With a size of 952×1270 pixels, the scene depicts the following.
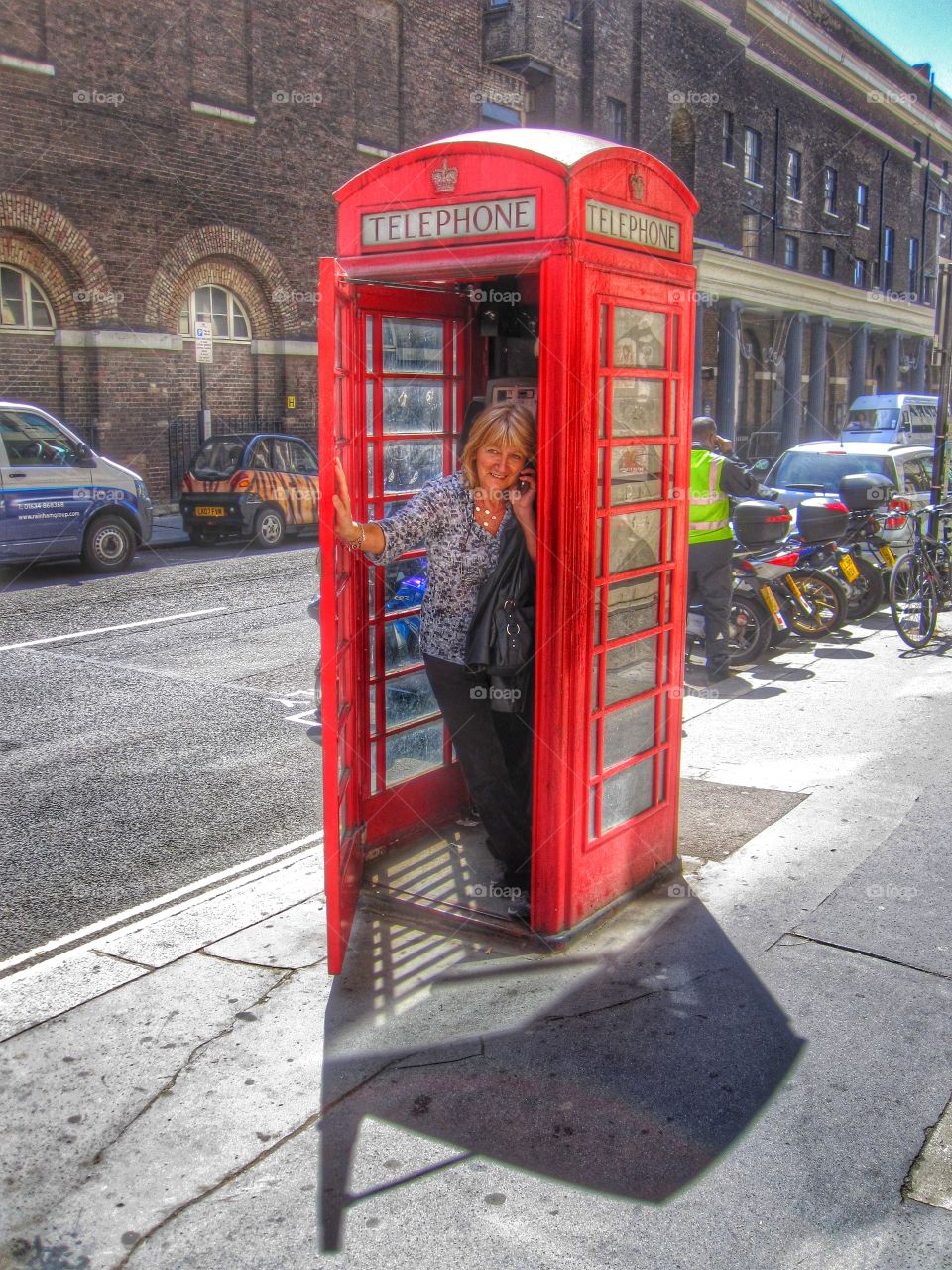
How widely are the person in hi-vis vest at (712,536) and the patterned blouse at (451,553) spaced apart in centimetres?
444

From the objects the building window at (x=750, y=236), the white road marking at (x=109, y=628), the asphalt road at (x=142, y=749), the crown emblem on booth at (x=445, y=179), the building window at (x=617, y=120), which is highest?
the building window at (x=617, y=120)

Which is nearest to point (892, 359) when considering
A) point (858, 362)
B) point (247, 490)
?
point (858, 362)

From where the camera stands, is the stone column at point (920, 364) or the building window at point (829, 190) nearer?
the building window at point (829, 190)

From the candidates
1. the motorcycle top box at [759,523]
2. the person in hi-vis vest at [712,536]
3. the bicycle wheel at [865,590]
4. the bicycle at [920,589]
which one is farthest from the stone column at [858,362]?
the person in hi-vis vest at [712,536]

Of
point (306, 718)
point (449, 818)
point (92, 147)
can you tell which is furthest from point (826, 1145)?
point (92, 147)

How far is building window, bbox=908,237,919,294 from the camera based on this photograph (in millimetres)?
54000

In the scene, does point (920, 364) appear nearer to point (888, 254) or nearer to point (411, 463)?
point (888, 254)

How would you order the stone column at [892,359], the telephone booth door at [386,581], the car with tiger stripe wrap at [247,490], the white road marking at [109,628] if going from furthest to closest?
the stone column at [892,359] < the car with tiger stripe wrap at [247,490] < the white road marking at [109,628] < the telephone booth door at [386,581]

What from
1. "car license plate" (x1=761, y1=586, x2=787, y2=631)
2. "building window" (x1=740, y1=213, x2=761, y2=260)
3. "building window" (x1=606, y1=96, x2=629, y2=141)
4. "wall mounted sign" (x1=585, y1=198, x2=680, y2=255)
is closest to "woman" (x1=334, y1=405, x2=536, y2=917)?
"wall mounted sign" (x1=585, y1=198, x2=680, y2=255)

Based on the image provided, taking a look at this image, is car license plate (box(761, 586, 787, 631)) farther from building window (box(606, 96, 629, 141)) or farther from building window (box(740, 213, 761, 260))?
building window (box(740, 213, 761, 260))

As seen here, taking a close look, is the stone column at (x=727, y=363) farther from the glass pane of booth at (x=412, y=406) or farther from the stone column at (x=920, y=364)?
the glass pane of booth at (x=412, y=406)

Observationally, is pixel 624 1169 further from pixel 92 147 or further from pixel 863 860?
pixel 92 147

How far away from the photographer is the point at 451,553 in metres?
4.82

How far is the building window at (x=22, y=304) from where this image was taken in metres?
19.5
